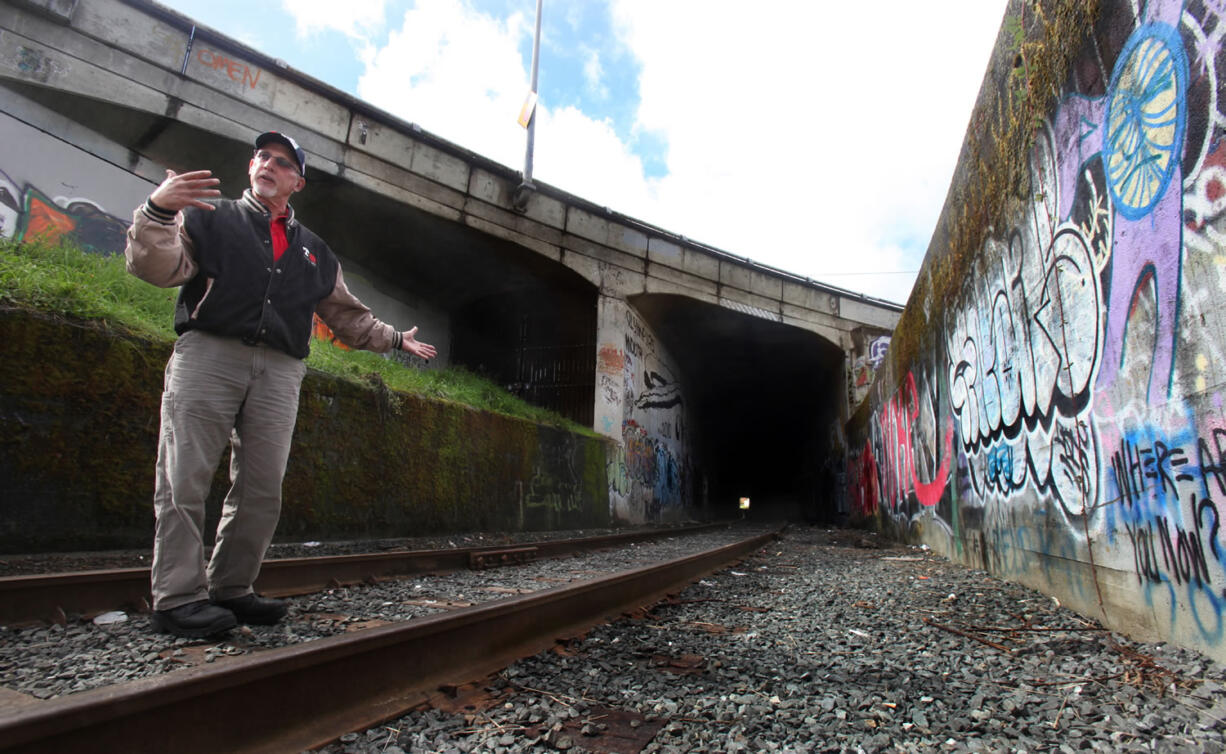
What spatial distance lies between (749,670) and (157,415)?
5066 millimetres

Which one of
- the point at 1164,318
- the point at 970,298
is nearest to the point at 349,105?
the point at 970,298

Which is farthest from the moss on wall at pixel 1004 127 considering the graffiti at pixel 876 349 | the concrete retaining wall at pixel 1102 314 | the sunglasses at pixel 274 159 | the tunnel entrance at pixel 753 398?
the graffiti at pixel 876 349

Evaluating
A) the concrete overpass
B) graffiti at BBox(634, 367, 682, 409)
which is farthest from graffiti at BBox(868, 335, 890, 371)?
graffiti at BBox(634, 367, 682, 409)

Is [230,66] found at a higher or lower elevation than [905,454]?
higher

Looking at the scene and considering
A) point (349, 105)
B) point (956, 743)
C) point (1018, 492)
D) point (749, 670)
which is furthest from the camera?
point (349, 105)

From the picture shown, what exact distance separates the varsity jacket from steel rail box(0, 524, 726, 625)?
1.45 m

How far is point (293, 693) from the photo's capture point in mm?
1632

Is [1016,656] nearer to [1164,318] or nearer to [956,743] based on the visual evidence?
[956,743]

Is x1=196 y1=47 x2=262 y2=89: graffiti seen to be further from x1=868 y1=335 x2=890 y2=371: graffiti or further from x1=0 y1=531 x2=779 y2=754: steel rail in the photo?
x1=868 y1=335 x2=890 y2=371: graffiti

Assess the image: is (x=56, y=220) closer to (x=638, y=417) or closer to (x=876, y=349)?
(x=638, y=417)

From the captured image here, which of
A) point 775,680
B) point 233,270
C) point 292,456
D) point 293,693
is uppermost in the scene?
point 233,270

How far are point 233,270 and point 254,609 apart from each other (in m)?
1.43

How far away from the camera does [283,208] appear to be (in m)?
2.77

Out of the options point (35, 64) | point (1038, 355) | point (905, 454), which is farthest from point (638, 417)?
point (35, 64)
